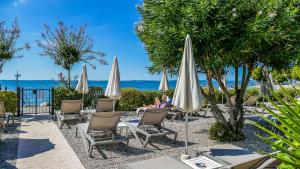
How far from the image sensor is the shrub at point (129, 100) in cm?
1491

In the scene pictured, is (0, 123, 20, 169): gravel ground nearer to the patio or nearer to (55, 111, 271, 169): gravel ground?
the patio

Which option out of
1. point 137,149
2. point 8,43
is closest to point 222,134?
point 137,149

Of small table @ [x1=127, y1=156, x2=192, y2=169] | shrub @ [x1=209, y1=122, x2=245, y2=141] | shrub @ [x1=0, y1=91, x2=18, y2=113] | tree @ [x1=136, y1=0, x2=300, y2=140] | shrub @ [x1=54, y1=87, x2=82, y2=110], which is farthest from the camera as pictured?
shrub @ [x1=54, y1=87, x2=82, y2=110]

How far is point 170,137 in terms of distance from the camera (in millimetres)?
8461

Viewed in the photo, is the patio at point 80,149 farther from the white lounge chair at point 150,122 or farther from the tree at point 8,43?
the tree at point 8,43

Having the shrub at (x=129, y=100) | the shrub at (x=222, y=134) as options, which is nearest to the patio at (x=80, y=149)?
the shrub at (x=222, y=134)

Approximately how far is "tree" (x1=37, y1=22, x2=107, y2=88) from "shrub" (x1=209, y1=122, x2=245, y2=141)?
378 inches

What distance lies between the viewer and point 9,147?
7.30m

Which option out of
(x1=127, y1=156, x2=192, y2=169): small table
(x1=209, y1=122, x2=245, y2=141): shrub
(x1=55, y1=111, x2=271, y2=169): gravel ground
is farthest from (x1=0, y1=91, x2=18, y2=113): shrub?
(x1=127, y1=156, x2=192, y2=169): small table

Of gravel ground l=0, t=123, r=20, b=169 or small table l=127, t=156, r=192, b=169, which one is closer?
small table l=127, t=156, r=192, b=169

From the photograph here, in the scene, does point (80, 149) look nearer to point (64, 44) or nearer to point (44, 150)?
point (44, 150)

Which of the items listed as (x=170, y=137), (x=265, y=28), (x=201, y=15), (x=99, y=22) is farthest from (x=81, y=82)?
(x=99, y=22)

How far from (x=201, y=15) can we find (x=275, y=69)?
3.63 m

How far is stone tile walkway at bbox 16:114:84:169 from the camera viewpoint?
5824 millimetres
